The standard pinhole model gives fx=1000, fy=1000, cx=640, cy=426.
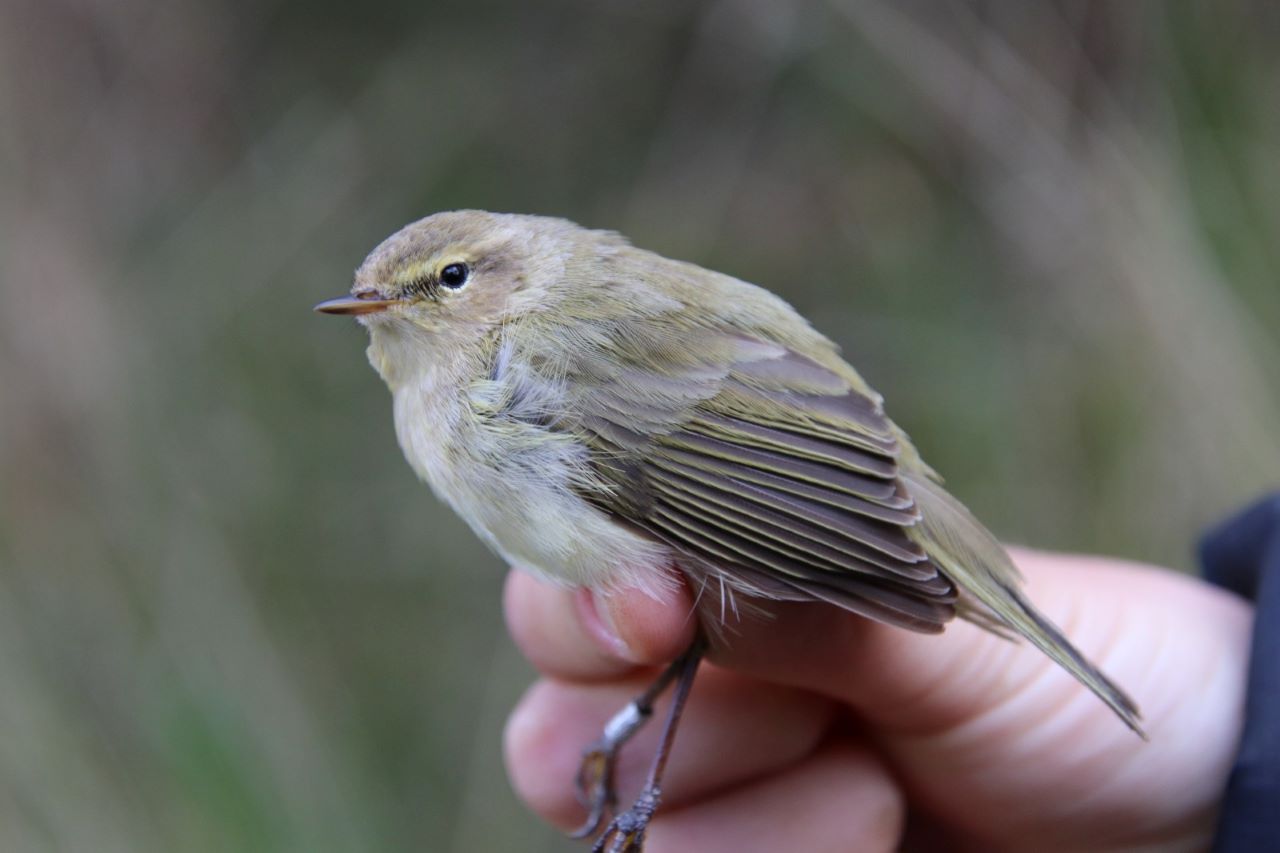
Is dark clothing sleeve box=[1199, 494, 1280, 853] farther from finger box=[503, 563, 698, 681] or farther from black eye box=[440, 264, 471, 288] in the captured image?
black eye box=[440, 264, 471, 288]

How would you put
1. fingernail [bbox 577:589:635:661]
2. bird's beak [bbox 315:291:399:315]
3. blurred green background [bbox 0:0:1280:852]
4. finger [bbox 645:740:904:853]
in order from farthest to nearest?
blurred green background [bbox 0:0:1280:852]
finger [bbox 645:740:904:853]
bird's beak [bbox 315:291:399:315]
fingernail [bbox 577:589:635:661]

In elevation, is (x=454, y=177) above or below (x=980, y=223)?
below

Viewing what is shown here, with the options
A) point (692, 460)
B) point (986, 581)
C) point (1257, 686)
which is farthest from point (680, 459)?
point (1257, 686)

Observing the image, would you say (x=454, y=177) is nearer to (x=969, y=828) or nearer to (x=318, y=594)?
(x=318, y=594)

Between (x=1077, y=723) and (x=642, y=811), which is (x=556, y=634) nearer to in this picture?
(x=642, y=811)

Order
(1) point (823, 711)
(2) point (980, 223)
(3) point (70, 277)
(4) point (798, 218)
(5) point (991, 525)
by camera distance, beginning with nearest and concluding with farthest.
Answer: (1) point (823, 711)
(3) point (70, 277)
(5) point (991, 525)
(2) point (980, 223)
(4) point (798, 218)

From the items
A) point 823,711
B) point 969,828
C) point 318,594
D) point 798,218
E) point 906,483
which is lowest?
point 318,594

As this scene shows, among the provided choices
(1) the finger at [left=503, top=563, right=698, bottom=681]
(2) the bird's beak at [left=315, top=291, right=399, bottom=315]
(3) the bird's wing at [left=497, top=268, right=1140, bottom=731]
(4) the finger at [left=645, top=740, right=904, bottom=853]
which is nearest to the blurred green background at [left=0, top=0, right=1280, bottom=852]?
(1) the finger at [left=503, top=563, right=698, bottom=681]

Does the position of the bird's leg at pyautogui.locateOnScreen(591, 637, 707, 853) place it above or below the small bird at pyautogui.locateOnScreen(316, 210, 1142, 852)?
below

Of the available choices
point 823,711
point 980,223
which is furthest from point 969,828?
point 980,223
